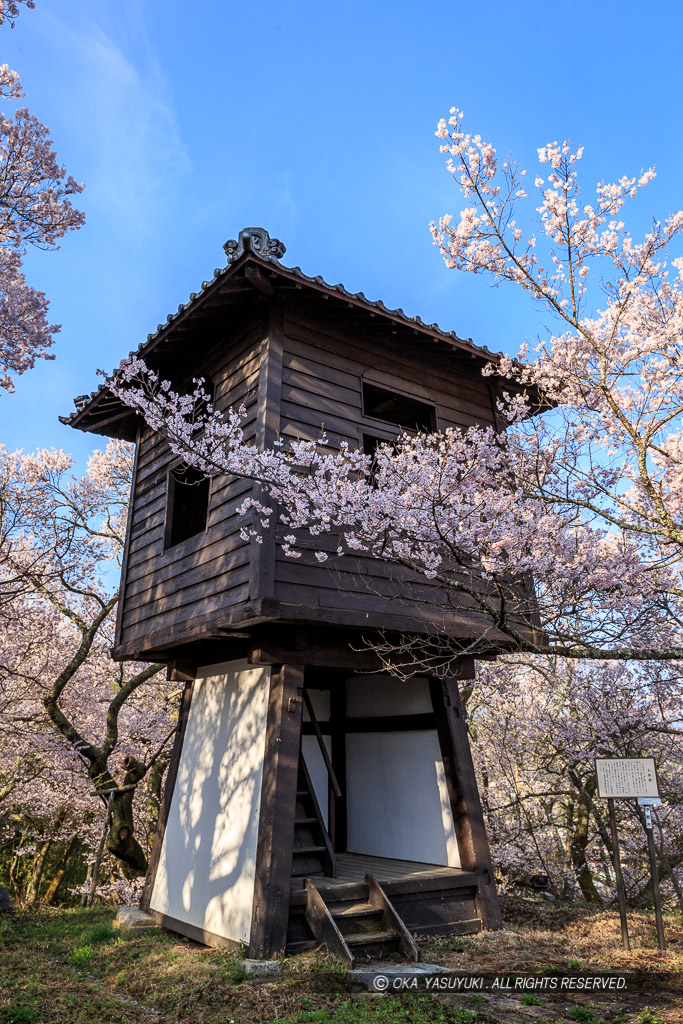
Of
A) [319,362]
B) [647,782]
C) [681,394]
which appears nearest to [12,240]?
[319,362]

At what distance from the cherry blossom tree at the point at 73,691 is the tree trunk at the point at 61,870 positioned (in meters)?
0.59

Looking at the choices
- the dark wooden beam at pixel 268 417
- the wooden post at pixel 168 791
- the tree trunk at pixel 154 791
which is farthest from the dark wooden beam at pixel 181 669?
the tree trunk at pixel 154 791

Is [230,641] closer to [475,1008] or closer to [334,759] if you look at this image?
[334,759]

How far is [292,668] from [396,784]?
288 centimetres

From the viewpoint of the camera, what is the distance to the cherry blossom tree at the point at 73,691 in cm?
1050

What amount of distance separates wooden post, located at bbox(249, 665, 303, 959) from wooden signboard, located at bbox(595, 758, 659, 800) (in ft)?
11.2

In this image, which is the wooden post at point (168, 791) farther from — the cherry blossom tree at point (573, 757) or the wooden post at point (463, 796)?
the cherry blossom tree at point (573, 757)

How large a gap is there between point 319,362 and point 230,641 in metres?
3.41

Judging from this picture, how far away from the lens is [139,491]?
8891mm

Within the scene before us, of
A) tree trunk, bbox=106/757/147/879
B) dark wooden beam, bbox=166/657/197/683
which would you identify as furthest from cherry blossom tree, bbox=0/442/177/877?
dark wooden beam, bbox=166/657/197/683

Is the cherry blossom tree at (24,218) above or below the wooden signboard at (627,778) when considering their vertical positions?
above

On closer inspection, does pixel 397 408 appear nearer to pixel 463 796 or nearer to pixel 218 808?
pixel 463 796

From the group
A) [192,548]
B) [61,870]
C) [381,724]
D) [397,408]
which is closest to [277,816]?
[381,724]

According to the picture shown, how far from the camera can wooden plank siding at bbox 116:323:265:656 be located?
6.38 meters
